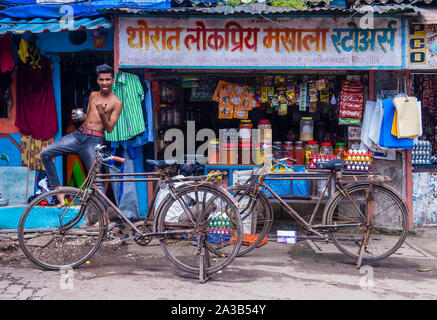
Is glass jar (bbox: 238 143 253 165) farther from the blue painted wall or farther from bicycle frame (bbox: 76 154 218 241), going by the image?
the blue painted wall

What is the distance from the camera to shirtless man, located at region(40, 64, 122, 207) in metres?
6.25

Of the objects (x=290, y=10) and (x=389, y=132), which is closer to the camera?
(x=290, y=10)

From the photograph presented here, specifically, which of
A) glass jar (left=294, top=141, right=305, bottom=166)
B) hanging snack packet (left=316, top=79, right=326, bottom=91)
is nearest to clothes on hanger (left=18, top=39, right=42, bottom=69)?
glass jar (left=294, top=141, right=305, bottom=166)

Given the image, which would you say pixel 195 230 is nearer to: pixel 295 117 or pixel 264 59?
pixel 264 59

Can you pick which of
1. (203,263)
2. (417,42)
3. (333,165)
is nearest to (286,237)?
(333,165)

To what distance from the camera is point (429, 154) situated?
727cm

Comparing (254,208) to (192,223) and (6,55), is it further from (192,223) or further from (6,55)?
(6,55)

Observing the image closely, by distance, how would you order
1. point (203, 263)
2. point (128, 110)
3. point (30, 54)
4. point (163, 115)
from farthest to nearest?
point (163, 115) → point (30, 54) → point (128, 110) → point (203, 263)

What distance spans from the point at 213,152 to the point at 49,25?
3.14 meters

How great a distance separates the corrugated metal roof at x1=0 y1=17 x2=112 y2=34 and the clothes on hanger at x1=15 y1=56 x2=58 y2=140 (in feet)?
2.16

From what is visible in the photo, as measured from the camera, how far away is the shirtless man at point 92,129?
6.25 metres

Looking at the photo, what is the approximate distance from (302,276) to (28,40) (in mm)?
5638

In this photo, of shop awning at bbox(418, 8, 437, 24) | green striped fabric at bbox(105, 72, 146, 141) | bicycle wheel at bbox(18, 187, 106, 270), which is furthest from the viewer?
green striped fabric at bbox(105, 72, 146, 141)

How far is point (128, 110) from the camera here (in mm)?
6836
